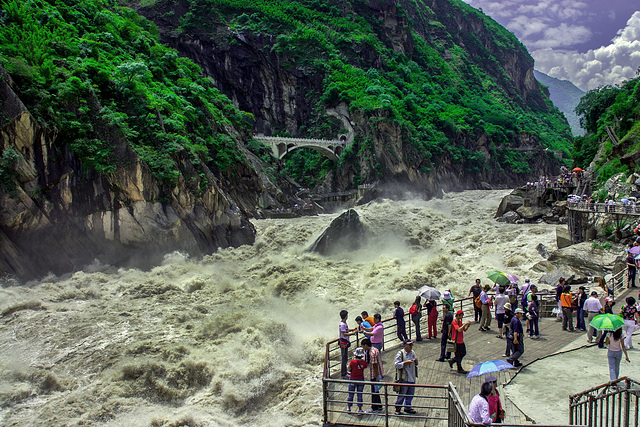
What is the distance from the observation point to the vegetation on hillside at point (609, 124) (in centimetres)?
3631

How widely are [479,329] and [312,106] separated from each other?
7879 centimetres

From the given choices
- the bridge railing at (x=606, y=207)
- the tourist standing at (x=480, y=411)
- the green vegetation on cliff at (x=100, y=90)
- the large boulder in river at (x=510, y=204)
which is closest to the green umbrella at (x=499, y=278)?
the tourist standing at (x=480, y=411)

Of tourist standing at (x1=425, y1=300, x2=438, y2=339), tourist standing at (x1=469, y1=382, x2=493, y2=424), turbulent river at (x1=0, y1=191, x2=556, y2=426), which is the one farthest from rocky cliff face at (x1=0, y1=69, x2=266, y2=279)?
tourist standing at (x1=469, y1=382, x2=493, y2=424)

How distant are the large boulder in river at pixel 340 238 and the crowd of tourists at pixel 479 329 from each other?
17.4m

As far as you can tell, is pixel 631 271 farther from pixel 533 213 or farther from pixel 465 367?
pixel 533 213

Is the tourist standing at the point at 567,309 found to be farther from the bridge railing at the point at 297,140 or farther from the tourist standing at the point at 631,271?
the bridge railing at the point at 297,140

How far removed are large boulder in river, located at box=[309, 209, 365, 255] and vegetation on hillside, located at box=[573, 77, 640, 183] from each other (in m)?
20.9

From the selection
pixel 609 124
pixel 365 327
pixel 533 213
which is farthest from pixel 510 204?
pixel 365 327

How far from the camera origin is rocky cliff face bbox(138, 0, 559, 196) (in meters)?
76.8

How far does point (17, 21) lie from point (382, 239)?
3233 cm

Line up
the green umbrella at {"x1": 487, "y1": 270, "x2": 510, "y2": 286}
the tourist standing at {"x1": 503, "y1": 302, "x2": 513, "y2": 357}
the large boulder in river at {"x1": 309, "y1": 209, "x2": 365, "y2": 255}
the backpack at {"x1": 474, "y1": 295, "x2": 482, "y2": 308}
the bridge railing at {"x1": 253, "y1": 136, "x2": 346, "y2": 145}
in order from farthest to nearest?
the bridge railing at {"x1": 253, "y1": 136, "x2": 346, "y2": 145} < the large boulder in river at {"x1": 309, "y1": 209, "x2": 365, "y2": 255} < the green umbrella at {"x1": 487, "y1": 270, "x2": 510, "y2": 286} < the backpack at {"x1": 474, "y1": 295, "x2": 482, "y2": 308} < the tourist standing at {"x1": 503, "y1": 302, "x2": 513, "y2": 357}

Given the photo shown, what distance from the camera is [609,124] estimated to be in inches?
1772

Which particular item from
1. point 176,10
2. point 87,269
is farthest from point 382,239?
point 176,10

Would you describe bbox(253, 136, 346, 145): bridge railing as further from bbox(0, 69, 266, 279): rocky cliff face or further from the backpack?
the backpack
